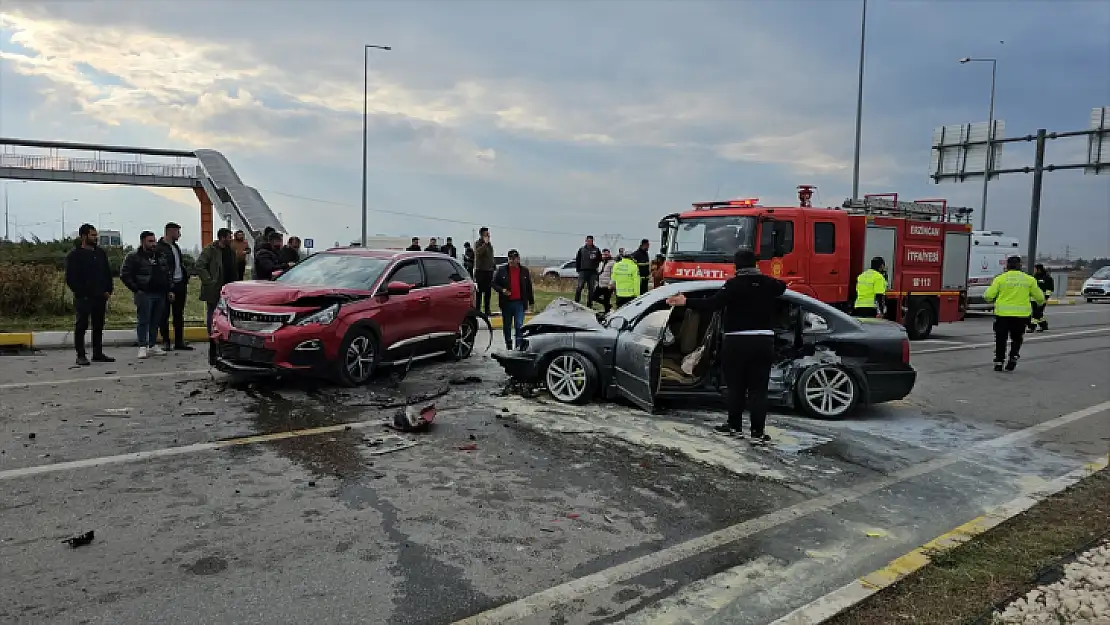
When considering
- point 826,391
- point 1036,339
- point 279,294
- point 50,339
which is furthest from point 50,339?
point 1036,339

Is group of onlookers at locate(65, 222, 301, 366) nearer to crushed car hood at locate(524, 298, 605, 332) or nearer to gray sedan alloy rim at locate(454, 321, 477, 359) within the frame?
gray sedan alloy rim at locate(454, 321, 477, 359)

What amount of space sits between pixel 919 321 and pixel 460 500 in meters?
14.2

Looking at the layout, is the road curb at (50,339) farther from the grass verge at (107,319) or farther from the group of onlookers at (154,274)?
the grass verge at (107,319)

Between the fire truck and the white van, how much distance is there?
21.7 ft

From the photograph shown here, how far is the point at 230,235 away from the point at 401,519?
856 cm

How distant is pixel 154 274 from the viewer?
10258 mm

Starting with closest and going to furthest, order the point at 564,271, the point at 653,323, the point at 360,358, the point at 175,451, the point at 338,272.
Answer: the point at 175,451, the point at 653,323, the point at 360,358, the point at 338,272, the point at 564,271

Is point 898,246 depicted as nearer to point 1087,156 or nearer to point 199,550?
point 199,550

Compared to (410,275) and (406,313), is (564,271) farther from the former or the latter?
(406,313)

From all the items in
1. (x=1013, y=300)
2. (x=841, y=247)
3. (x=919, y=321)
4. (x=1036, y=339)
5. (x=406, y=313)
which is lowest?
(x=1036, y=339)

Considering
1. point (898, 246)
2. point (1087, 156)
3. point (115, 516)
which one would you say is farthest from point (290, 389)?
point (1087, 156)

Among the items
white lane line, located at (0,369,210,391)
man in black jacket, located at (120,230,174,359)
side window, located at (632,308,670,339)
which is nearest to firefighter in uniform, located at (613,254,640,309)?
side window, located at (632,308,670,339)

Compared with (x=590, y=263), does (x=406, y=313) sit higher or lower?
lower

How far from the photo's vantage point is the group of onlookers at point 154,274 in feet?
31.5
